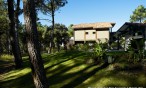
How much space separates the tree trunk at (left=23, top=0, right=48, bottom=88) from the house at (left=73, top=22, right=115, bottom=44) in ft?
163

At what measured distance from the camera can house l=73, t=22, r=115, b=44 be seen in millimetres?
63250

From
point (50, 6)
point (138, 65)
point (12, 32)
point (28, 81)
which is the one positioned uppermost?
point (50, 6)

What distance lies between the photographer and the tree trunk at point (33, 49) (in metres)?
12.3

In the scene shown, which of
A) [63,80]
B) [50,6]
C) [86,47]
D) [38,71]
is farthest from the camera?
[50,6]

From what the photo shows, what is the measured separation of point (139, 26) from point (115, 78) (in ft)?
84.7

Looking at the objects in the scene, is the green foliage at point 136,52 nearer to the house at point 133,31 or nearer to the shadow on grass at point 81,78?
the shadow on grass at point 81,78

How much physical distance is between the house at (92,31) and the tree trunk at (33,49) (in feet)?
163

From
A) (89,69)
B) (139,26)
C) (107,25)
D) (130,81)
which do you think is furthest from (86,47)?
(130,81)

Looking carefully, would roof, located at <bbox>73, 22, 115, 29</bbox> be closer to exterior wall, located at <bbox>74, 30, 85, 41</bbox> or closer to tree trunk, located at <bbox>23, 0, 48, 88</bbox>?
exterior wall, located at <bbox>74, 30, 85, 41</bbox>

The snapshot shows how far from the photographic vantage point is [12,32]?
901 inches

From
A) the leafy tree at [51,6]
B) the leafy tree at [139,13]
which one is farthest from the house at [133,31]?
the leafy tree at [139,13]

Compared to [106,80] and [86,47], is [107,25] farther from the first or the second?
[106,80]

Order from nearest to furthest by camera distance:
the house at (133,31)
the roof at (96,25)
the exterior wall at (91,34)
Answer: the house at (133,31)
the roof at (96,25)
the exterior wall at (91,34)

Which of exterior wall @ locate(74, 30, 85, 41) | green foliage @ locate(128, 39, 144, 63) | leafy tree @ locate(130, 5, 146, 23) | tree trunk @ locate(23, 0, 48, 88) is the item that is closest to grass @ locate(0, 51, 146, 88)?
green foliage @ locate(128, 39, 144, 63)
